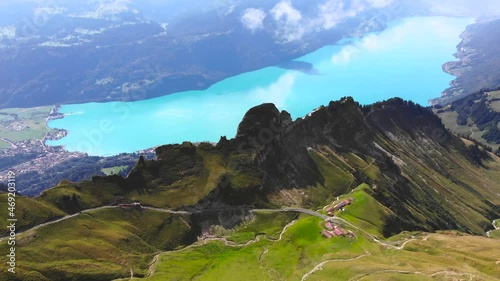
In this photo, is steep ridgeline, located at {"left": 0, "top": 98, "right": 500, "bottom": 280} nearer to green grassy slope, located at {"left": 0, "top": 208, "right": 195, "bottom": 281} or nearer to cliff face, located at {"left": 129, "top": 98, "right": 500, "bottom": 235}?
green grassy slope, located at {"left": 0, "top": 208, "right": 195, "bottom": 281}

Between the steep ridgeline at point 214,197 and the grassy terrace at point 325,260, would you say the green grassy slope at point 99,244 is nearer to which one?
the steep ridgeline at point 214,197

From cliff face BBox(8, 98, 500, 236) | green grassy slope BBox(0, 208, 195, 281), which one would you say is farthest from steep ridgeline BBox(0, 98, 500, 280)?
cliff face BBox(8, 98, 500, 236)

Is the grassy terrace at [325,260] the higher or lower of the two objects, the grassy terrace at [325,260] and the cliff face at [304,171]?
the lower

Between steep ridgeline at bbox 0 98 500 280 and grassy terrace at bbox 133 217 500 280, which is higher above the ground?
steep ridgeline at bbox 0 98 500 280

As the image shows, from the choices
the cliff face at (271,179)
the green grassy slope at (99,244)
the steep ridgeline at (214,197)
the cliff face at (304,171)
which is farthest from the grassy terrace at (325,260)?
the cliff face at (304,171)

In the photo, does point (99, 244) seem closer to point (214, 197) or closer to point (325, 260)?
point (214, 197)

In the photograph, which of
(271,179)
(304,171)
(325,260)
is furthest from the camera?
(304,171)

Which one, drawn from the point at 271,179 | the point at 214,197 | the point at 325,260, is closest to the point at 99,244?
the point at 214,197

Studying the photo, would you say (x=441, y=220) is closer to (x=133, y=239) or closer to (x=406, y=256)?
(x=406, y=256)

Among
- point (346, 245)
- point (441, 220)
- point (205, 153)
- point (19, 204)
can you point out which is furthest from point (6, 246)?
point (441, 220)

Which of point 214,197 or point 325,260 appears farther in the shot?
point 214,197
